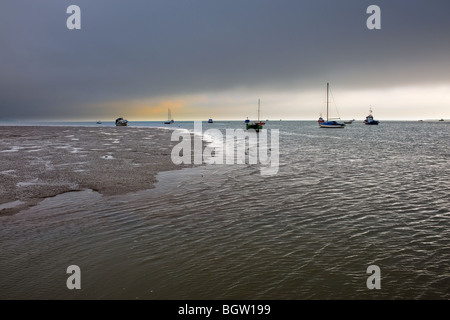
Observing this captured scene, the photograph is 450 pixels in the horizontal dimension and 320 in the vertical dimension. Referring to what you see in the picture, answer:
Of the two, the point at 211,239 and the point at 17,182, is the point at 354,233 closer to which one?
the point at 211,239

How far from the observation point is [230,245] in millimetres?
8258

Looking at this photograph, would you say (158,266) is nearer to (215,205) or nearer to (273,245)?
(273,245)

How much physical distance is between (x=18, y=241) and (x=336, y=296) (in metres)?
8.87

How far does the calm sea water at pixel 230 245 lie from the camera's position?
20.0 feet

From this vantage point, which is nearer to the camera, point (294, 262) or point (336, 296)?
point (336, 296)

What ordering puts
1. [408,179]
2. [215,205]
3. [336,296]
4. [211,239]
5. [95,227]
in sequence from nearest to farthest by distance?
[336,296], [211,239], [95,227], [215,205], [408,179]

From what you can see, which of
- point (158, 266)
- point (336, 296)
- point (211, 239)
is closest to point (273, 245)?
point (211, 239)

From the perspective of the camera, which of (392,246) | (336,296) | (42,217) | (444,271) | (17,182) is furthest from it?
(17,182)

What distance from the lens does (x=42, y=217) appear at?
10555mm

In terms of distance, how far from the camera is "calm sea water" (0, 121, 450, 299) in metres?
6.09

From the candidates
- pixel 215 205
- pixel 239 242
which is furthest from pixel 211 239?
pixel 215 205

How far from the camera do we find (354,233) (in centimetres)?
912

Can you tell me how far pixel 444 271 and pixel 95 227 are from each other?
10.1m

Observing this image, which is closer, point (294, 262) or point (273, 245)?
point (294, 262)
